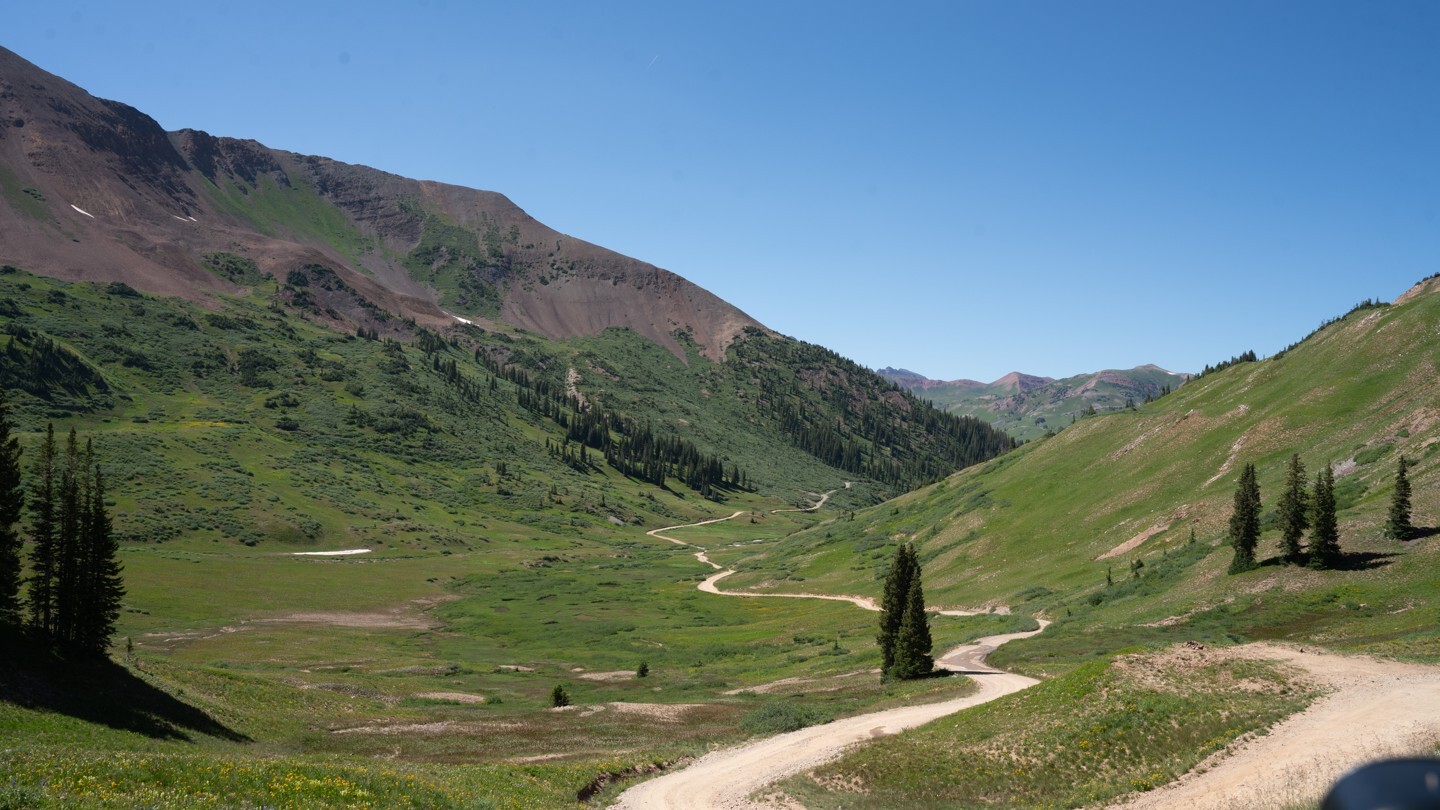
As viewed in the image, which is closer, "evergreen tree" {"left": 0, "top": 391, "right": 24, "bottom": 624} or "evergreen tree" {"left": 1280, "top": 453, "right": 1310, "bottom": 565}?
"evergreen tree" {"left": 0, "top": 391, "right": 24, "bottom": 624}

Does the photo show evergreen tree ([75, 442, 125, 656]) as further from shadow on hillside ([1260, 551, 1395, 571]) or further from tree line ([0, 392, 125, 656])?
shadow on hillside ([1260, 551, 1395, 571])

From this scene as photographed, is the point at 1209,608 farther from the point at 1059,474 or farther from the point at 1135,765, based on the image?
the point at 1059,474

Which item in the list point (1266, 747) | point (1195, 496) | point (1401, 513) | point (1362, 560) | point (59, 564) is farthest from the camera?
point (1195, 496)

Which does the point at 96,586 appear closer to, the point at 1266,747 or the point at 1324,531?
the point at 1266,747

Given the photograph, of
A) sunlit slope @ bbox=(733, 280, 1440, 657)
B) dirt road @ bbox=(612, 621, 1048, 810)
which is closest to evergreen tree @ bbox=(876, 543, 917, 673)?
dirt road @ bbox=(612, 621, 1048, 810)

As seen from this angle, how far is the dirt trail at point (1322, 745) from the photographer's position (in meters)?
22.3

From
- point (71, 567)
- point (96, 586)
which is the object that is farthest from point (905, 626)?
point (71, 567)

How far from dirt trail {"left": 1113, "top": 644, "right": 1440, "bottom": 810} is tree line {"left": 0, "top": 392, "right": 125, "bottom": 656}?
4823 cm

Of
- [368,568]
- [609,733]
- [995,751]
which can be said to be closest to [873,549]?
[368,568]

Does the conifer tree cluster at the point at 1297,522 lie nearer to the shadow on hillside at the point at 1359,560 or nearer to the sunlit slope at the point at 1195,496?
the shadow on hillside at the point at 1359,560

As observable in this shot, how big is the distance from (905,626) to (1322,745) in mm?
28524

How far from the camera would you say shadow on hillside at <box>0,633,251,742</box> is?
114ft

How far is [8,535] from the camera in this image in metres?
40.2

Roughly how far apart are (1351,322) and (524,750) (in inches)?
4658
